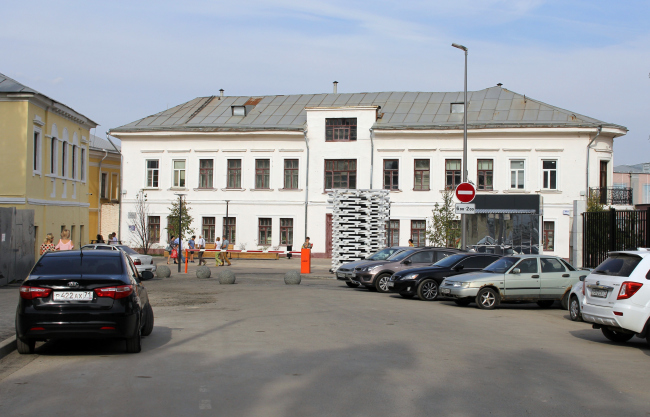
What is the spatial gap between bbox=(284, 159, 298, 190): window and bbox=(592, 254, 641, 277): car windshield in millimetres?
36023

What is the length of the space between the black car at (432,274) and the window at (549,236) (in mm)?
25096

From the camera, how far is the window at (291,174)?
47759mm

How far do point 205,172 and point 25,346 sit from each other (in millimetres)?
39558

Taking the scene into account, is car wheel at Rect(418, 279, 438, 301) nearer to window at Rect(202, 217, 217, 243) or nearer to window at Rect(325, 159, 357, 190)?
window at Rect(325, 159, 357, 190)

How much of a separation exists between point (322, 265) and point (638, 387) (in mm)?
32500

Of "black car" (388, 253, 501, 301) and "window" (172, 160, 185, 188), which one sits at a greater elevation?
"window" (172, 160, 185, 188)

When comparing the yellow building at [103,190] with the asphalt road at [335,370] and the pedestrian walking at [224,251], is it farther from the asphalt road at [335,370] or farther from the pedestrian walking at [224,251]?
the asphalt road at [335,370]

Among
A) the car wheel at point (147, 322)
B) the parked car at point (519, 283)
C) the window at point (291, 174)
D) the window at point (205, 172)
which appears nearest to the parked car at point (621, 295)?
the parked car at point (519, 283)

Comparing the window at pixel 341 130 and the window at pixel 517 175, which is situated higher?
the window at pixel 341 130

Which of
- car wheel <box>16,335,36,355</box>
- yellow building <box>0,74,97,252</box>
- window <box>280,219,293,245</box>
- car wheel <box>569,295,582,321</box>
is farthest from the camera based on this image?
window <box>280,219,293,245</box>

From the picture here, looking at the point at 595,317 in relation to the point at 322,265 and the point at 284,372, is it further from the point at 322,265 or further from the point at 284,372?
the point at 322,265

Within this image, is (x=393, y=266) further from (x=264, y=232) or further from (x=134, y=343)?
(x=264, y=232)

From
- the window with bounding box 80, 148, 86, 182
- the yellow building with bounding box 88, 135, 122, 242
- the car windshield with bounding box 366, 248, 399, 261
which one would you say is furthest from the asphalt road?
the yellow building with bounding box 88, 135, 122, 242

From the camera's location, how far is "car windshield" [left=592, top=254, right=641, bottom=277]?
11.7 metres
